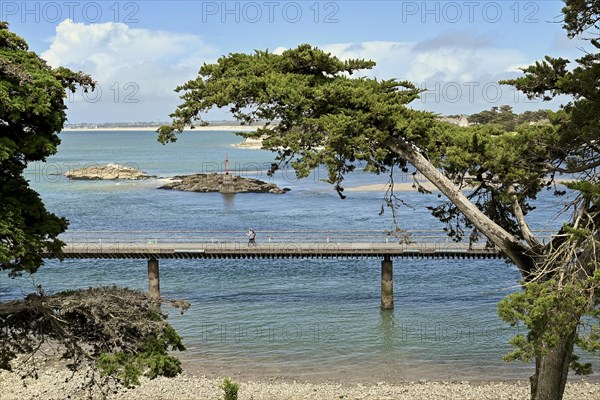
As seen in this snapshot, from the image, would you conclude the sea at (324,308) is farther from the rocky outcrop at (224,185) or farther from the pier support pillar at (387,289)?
the rocky outcrop at (224,185)

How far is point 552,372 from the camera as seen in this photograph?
41.4 ft

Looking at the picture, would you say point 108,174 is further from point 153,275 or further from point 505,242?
point 505,242

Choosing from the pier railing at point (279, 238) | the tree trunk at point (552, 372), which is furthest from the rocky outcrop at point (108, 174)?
the tree trunk at point (552, 372)

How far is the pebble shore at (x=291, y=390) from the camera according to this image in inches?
798

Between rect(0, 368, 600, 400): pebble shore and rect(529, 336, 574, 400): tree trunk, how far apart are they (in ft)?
25.3

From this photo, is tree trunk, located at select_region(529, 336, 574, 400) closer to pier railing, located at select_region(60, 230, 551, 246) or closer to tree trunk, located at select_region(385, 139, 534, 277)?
tree trunk, located at select_region(385, 139, 534, 277)

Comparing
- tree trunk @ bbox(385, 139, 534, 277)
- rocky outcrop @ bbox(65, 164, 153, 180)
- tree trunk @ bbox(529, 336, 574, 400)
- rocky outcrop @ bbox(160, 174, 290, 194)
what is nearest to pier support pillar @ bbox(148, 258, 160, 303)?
tree trunk @ bbox(385, 139, 534, 277)

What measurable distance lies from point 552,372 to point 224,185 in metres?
64.4

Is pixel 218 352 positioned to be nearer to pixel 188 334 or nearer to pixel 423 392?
pixel 188 334

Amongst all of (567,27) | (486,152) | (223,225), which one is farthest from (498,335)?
(223,225)

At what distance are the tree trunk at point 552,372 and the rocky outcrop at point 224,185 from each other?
6071 centimetres

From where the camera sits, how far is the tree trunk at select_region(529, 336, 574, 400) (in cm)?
1244

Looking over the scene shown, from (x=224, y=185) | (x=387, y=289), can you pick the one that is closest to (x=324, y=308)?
(x=387, y=289)

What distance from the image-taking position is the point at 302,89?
42.5 ft
